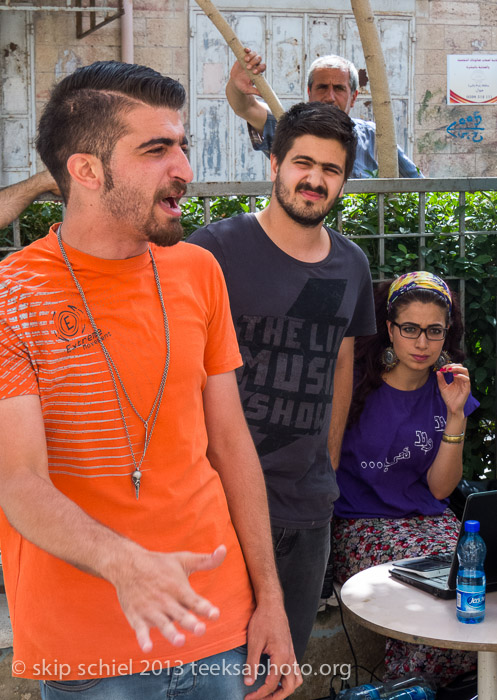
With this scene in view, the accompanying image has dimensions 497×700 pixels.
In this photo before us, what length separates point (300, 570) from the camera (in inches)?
103

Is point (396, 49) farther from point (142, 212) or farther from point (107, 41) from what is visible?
point (142, 212)

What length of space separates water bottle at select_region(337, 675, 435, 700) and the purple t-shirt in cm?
64

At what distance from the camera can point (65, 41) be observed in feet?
28.8

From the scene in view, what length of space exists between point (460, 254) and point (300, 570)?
6.44 feet

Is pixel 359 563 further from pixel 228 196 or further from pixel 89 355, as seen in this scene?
pixel 89 355

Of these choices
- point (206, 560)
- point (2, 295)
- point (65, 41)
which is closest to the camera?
point (206, 560)

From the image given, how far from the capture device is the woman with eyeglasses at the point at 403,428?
3486 mm

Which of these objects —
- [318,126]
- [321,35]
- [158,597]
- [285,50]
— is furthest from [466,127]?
[158,597]

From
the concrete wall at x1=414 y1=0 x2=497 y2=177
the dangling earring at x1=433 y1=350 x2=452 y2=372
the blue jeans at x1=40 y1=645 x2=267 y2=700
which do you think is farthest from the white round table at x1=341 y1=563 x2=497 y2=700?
the concrete wall at x1=414 y1=0 x2=497 y2=177

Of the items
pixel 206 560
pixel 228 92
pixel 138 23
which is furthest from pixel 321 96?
pixel 138 23

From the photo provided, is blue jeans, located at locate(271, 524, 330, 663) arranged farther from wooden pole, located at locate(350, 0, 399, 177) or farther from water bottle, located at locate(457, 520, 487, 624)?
wooden pole, located at locate(350, 0, 399, 177)

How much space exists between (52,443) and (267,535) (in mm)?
512

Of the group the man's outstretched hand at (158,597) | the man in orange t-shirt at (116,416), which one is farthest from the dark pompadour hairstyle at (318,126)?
the man's outstretched hand at (158,597)

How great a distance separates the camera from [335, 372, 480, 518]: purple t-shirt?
3545 mm
